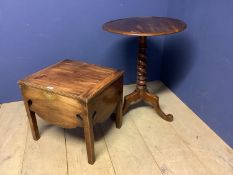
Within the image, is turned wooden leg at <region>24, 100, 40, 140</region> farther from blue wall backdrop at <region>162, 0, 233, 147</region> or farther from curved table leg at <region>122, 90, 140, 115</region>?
blue wall backdrop at <region>162, 0, 233, 147</region>

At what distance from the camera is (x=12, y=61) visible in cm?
167

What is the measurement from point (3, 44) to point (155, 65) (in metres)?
1.19

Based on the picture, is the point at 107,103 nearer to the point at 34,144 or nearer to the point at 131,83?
the point at 34,144

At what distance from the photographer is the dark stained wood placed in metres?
1.17

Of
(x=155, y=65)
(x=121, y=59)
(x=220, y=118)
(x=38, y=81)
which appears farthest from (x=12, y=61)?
(x=220, y=118)

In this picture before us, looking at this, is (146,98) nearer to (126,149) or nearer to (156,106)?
(156,106)

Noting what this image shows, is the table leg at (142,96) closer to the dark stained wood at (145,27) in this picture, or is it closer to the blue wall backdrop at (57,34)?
the dark stained wood at (145,27)

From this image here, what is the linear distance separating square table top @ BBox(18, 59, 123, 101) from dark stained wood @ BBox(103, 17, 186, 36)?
0.76ft

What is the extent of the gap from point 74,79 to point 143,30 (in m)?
0.44

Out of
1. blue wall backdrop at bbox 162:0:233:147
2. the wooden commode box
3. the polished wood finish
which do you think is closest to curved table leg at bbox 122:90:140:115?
the polished wood finish

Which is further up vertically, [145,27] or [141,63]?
[145,27]

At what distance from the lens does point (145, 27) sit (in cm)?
126

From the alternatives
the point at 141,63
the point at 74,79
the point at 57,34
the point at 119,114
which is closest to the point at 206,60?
the point at 141,63

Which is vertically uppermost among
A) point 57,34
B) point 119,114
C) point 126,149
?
point 57,34
